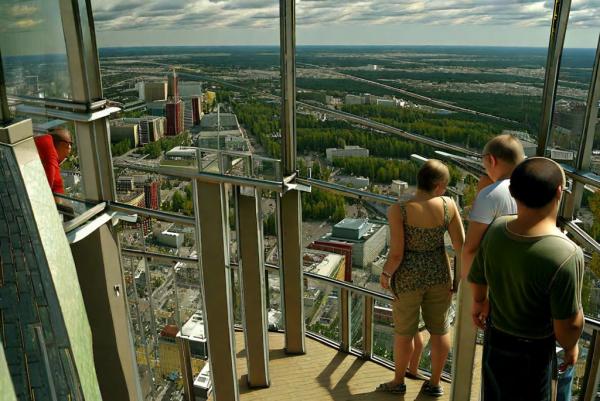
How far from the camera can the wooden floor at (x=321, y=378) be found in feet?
13.0

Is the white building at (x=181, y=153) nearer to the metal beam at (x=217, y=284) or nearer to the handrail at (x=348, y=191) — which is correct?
the metal beam at (x=217, y=284)

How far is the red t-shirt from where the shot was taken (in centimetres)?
292

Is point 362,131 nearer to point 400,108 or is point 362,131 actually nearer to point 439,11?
point 400,108

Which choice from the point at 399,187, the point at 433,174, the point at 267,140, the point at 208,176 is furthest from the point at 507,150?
the point at 208,176

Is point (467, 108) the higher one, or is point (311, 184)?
point (467, 108)

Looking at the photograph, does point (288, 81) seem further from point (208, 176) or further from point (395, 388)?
point (395, 388)

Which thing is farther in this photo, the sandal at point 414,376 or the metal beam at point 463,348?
the sandal at point 414,376

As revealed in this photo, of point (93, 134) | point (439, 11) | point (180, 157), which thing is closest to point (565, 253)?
point (439, 11)

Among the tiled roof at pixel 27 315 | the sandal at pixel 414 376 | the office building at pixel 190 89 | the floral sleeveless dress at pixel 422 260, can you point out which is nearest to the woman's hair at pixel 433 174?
the floral sleeveless dress at pixel 422 260

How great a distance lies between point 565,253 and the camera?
6.40 ft

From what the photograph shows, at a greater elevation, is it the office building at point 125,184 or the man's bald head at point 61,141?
the man's bald head at point 61,141

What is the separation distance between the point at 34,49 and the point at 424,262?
7.21 ft

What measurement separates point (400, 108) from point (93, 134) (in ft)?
6.09

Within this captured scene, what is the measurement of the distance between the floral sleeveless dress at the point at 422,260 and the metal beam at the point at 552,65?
1.92 ft
